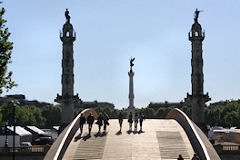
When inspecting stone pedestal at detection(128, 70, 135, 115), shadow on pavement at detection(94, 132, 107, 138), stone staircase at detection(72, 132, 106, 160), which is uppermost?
stone pedestal at detection(128, 70, 135, 115)

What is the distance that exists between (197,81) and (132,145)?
31895mm

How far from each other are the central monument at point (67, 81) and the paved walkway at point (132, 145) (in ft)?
80.2

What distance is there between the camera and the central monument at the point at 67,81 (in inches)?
2265

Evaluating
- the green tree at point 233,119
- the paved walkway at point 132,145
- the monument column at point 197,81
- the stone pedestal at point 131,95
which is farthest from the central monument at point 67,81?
the green tree at point 233,119

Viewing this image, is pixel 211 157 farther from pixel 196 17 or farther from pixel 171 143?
pixel 196 17

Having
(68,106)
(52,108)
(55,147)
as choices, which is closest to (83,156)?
(55,147)

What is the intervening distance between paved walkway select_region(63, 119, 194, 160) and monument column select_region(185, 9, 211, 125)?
24.4 m

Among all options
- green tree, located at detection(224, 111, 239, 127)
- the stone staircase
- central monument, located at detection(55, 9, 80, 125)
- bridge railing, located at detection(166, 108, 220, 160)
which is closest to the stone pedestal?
central monument, located at detection(55, 9, 80, 125)

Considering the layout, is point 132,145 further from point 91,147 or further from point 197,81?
point 197,81

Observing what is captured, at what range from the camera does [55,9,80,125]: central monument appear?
5753cm

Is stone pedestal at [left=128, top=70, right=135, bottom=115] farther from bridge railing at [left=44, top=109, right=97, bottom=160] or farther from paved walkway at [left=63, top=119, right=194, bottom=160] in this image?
bridge railing at [left=44, top=109, right=97, bottom=160]

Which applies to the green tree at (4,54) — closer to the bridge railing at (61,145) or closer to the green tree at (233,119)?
the bridge railing at (61,145)

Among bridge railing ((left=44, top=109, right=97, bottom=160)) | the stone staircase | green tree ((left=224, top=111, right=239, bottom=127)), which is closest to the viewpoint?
bridge railing ((left=44, top=109, right=97, bottom=160))

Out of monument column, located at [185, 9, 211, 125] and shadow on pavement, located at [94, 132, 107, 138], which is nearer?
shadow on pavement, located at [94, 132, 107, 138]
